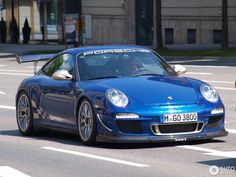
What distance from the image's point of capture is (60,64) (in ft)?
44.4

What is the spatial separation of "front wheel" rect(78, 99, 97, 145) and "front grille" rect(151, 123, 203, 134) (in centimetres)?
83

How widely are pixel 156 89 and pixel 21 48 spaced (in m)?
42.8

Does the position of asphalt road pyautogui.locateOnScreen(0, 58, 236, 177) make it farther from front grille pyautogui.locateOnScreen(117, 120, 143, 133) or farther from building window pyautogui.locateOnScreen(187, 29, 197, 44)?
building window pyautogui.locateOnScreen(187, 29, 197, 44)

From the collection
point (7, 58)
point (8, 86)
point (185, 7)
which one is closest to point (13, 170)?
point (8, 86)

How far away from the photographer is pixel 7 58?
4634cm

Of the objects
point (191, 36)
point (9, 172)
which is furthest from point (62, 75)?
point (191, 36)

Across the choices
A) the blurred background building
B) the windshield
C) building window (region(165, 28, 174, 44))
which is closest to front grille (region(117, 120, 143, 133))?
the windshield

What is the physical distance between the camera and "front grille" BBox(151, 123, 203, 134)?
37.8 ft

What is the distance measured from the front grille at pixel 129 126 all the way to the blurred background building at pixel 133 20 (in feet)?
117

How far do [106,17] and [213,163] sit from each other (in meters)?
44.9

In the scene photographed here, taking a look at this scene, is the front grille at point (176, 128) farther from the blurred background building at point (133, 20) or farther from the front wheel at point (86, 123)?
the blurred background building at point (133, 20)

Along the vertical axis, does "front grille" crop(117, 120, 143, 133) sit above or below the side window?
below

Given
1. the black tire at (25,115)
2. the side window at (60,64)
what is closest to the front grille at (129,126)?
the side window at (60,64)

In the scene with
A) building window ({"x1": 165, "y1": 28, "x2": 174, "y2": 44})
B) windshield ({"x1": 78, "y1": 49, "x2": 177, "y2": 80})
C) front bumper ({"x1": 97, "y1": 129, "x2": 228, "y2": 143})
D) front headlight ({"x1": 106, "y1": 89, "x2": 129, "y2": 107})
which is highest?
windshield ({"x1": 78, "y1": 49, "x2": 177, "y2": 80})
